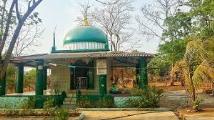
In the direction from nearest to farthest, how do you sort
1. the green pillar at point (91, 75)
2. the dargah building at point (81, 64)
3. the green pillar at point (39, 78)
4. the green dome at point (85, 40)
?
the dargah building at point (81, 64), the green pillar at point (39, 78), the green pillar at point (91, 75), the green dome at point (85, 40)

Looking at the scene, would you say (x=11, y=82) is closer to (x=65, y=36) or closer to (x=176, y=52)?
(x=65, y=36)

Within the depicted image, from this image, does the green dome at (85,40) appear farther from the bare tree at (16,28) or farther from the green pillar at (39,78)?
the bare tree at (16,28)

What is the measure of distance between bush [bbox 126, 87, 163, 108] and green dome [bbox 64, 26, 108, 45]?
8255 mm

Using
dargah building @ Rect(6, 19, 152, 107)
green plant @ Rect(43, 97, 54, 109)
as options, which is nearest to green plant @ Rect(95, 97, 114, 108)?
dargah building @ Rect(6, 19, 152, 107)

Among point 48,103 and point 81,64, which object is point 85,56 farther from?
point 48,103

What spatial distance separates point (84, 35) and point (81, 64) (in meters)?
3.43

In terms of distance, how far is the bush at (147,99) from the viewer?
21047 mm

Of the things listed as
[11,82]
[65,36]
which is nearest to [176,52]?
[65,36]

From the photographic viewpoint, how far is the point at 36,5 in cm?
1283

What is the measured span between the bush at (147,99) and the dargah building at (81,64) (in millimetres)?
972

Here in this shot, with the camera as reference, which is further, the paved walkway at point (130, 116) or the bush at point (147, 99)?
the bush at point (147, 99)

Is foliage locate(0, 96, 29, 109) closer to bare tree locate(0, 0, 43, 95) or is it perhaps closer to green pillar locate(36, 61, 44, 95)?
green pillar locate(36, 61, 44, 95)

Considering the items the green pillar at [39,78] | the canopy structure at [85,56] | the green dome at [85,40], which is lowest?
the green pillar at [39,78]

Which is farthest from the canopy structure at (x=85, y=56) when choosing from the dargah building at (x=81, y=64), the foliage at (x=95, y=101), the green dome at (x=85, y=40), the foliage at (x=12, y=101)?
the green dome at (x=85, y=40)
